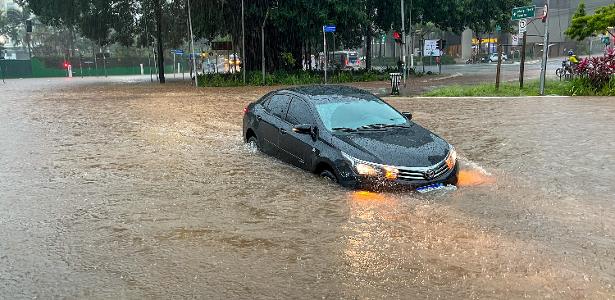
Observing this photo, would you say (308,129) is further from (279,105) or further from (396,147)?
(279,105)

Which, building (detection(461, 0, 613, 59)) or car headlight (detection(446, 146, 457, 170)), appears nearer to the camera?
car headlight (detection(446, 146, 457, 170))

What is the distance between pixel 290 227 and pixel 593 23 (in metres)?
20.6

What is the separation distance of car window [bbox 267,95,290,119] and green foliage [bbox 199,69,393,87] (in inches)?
886

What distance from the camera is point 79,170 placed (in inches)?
359

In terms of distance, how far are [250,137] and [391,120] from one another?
3.04 m

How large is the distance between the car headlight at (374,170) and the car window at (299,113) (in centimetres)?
133

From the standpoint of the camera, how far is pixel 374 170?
22.1 feet

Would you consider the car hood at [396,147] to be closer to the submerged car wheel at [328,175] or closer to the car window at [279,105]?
the submerged car wheel at [328,175]

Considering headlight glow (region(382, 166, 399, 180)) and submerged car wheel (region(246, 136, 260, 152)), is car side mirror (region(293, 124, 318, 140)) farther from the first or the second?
submerged car wheel (region(246, 136, 260, 152))

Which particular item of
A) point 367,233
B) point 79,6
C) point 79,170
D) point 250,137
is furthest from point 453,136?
point 79,6

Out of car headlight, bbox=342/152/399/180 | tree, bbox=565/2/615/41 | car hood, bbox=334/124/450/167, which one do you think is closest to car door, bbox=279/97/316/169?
car hood, bbox=334/124/450/167

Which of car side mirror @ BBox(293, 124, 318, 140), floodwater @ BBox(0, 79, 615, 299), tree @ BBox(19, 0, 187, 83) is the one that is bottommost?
floodwater @ BBox(0, 79, 615, 299)

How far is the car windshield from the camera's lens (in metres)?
7.78

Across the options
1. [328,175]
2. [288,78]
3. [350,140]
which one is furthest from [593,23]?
[328,175]
